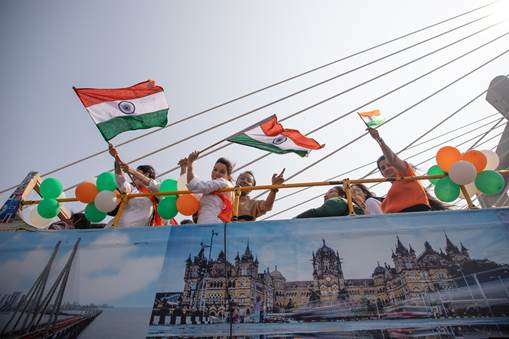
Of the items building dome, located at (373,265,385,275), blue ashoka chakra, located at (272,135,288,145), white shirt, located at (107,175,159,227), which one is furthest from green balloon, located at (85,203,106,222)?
building dome, located at (373,265,385,275)

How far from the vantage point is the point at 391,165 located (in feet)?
11.7

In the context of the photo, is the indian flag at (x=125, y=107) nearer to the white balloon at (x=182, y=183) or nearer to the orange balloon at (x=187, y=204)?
the white balloon at (x=182, y=183)

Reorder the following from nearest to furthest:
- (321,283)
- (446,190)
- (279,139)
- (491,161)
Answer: (321,283), (446,190), (491,161), (279,139)

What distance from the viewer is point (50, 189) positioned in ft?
12.8

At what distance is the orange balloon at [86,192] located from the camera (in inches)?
143

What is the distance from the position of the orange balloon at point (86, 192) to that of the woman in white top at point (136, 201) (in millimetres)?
296

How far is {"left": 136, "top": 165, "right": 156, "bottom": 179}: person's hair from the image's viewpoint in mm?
4391

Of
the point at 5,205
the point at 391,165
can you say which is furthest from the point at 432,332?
the point at 5,205

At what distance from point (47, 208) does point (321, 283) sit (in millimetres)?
3479

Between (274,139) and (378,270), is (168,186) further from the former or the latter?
(378,270)

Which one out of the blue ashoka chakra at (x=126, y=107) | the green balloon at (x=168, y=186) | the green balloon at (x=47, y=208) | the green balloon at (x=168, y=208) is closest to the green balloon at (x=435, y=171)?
the green balloon at (x=168, y=208)

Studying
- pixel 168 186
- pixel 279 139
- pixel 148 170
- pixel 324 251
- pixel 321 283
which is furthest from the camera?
pixel 279 139

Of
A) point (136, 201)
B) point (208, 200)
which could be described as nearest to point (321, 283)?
point (208, 200)

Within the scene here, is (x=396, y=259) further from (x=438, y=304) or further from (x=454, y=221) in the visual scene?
(x=454, y=221)
